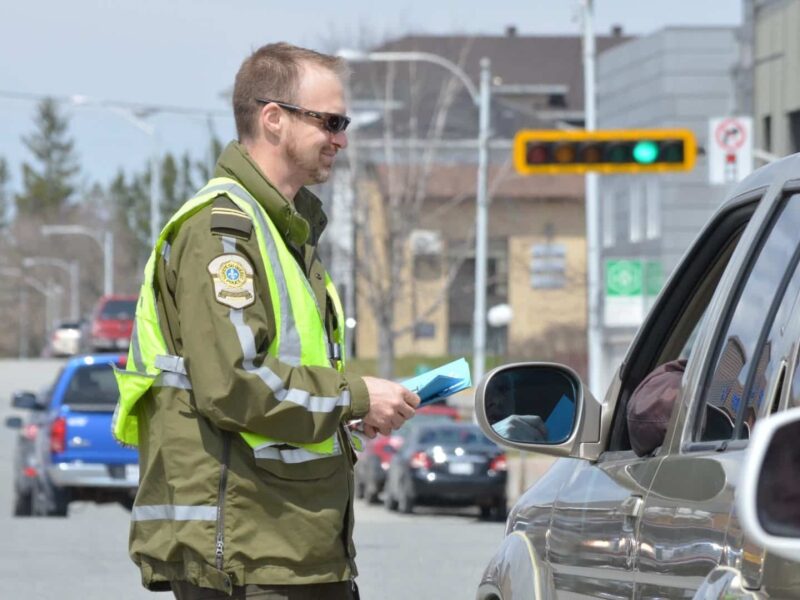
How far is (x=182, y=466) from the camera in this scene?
155 inches

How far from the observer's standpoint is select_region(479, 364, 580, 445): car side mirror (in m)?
4.27

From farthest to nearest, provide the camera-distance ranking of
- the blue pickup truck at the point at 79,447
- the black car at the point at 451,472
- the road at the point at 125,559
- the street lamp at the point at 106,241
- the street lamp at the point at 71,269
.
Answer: the street lamp at the point at 71,269 < the street lamp at the point at 106,241 < the black car at the point at 451,472 < the blue pickup truck at the point at 79,447 < the road at the point at 125,559

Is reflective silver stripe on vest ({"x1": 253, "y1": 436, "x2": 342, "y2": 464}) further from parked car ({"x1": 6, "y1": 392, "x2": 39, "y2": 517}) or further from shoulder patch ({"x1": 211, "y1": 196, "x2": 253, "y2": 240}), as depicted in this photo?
parked car ({"x1": 6, "y1": 392, "x2": 39, "y2": 517})

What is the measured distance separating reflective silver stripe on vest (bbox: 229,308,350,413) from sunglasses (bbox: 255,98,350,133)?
1.72 ft

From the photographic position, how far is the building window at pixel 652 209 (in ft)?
150

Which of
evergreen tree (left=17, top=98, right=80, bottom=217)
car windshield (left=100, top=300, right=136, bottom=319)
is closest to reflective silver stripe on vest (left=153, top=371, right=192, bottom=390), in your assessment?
car windshield (left=100, top=300, right=136, bottom=319)

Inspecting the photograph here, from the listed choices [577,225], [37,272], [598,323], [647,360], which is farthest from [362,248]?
[37,272]

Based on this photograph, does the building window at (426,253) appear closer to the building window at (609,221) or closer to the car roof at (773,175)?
the building window at (609,221)

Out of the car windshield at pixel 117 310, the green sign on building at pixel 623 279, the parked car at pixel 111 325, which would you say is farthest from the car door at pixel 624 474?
the car windshield at pixel 117 310

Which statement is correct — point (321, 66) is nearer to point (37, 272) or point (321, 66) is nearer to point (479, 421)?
point (479, 421)

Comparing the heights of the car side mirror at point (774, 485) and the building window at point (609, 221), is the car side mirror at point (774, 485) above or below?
below

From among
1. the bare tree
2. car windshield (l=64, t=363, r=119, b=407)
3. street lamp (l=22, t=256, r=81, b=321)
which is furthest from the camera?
street lamp (l=22, t=256, r=81, b=321)

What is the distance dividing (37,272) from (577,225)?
64.6m

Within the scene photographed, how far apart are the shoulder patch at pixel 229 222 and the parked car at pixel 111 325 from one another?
49.1 meters
